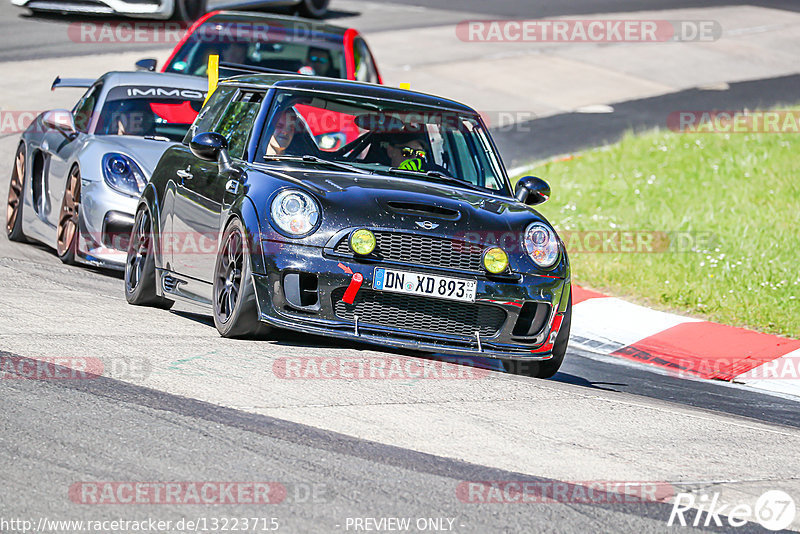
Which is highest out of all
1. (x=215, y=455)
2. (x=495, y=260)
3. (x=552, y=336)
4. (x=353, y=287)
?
(x=495, y=260)

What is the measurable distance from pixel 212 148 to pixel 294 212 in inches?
42.3

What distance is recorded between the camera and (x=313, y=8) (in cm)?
2372

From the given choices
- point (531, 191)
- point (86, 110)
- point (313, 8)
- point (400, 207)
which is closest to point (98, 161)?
point (86, 110)

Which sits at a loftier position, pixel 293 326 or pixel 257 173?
pixel 257 173

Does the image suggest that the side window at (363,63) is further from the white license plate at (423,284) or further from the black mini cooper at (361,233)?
the white license plate at (423,284)

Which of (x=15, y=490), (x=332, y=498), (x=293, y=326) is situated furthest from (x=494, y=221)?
(x=15, y=490)

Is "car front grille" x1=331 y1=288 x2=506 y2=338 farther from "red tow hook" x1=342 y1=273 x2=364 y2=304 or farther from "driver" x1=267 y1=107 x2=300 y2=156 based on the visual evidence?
"driver" x1=267 y1=107 x2=300 y2=156

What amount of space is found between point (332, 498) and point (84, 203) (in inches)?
231

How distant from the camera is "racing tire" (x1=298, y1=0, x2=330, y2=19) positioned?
23.5 metres

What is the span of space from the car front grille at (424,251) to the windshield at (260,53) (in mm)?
6858

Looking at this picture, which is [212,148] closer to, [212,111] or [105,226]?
[212,111]

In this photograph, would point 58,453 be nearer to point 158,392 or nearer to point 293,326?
point 158,392

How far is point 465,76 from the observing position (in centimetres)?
2025

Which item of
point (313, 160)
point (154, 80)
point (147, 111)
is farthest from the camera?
point (154, 80)
